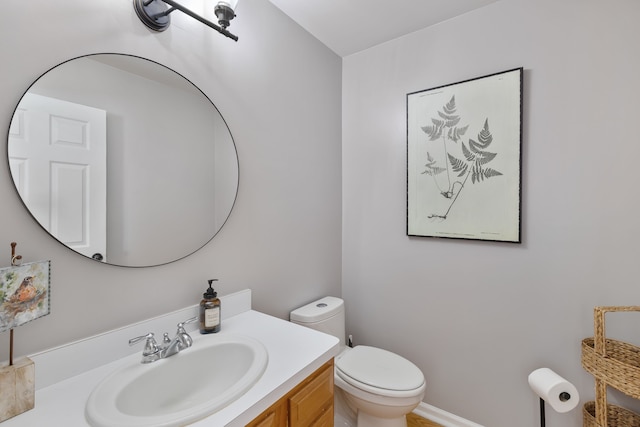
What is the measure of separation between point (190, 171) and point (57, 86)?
0.47 metres

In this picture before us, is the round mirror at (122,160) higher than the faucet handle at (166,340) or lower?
higher

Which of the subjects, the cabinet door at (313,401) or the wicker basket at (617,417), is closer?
the cabinet door at (313,401)

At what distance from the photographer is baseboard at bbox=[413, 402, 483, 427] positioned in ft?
5.48

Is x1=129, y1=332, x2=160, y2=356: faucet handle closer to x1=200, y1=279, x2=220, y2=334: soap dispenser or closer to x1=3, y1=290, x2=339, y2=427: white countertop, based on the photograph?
x1=3, y1=290, x2=339, y2=427: white countertop

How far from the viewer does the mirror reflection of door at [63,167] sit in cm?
78

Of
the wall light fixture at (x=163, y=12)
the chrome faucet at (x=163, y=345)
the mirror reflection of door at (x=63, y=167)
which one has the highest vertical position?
the wall light fixture at (x=163, y=12)

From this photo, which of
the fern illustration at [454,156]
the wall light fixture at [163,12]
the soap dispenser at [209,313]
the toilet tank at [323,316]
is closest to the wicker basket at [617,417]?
the fern illustration at [454,156]

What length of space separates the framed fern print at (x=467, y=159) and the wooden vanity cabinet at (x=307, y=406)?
3.62 feet

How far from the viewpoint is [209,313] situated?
1.12 meters

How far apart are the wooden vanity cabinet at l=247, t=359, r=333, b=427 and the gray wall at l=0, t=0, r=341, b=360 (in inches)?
22.6

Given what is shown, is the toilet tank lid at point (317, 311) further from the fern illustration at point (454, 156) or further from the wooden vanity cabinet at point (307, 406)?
the fern illustration at point (454, 156)

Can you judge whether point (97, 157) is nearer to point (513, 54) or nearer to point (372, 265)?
point (372, 265)

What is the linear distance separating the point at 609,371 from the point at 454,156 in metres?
1.18

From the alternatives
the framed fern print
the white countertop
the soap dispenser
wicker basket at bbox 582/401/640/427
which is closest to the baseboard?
wicker basket at bbox 582/401/640/427
